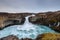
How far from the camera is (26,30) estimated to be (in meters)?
3.10

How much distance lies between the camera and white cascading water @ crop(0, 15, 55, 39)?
10.1ft

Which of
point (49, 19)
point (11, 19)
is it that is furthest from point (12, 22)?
point (49, 19)

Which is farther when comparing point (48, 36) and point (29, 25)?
point (29, 25)

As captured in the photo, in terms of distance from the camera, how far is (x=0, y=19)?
3168mm

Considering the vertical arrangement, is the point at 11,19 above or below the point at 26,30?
above

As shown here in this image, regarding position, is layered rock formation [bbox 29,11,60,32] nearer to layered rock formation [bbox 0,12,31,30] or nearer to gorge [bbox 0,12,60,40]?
gorge [bbox 0,12,60,40]

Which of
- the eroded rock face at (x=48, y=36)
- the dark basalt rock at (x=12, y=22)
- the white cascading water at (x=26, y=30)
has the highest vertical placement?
the dark basalt rock at (x=12, y=22)

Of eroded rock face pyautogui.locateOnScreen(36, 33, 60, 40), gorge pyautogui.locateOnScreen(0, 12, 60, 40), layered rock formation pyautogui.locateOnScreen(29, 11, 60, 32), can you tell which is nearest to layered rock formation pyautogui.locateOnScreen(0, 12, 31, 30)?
gorge pyautogui.locateOnScreen(0, 12, 60, 40)

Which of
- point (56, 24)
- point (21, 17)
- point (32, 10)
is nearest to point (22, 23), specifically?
point (21, 17)

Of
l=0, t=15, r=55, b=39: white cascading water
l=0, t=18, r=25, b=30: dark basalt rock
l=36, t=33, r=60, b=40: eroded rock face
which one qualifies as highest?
l=0, t=18, r=25, b=30: dark basalt rock

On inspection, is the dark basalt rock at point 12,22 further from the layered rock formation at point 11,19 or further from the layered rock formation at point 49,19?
the layered rock formation at point 49,19

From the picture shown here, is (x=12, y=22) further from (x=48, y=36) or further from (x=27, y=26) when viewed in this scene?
(x=48, y=36)

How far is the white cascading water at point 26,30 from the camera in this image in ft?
10.1

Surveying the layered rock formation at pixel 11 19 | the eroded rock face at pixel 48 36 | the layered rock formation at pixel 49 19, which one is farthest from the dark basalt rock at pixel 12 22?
the eroded rock face at pixel 48 36
